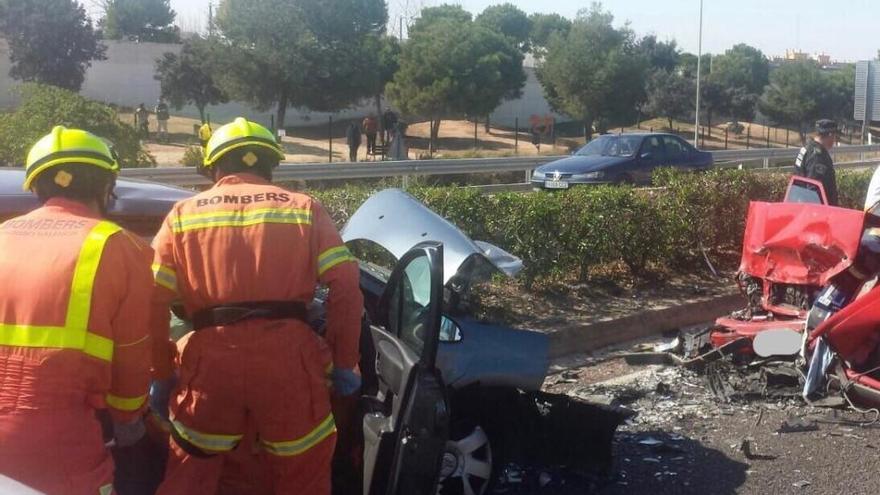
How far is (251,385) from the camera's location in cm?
359

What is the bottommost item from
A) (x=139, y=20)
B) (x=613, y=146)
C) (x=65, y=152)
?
(x=613, y=146)

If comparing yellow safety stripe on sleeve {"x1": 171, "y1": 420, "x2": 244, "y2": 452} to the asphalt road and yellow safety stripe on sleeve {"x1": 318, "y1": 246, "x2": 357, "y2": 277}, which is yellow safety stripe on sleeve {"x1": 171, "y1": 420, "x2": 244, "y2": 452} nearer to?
yellow safety stripe on sleeve {"x1": 318, "y1": 246, "x2": 357, "y2": 277}

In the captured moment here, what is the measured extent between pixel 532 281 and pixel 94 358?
613 centimetres

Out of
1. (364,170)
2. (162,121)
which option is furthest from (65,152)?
(162,121)

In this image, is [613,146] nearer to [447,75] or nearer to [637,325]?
[637,325]

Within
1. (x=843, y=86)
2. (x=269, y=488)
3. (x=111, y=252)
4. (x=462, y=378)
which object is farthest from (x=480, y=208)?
(x=843, y=86)

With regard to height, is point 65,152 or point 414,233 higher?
point 65,152

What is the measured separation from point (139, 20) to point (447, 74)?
26628 millimetres

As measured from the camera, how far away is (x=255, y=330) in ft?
11.8

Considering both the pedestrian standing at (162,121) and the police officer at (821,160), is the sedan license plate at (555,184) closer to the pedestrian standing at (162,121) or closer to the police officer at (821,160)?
the police officer at (821,160)

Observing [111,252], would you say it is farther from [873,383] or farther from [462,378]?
[873,383]

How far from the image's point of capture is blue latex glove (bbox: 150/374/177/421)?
379cm

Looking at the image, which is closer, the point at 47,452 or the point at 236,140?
the point at 47,452

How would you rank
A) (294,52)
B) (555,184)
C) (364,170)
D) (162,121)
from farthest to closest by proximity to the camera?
(162,121)
(294,52)
(555,184)
(364,170)
